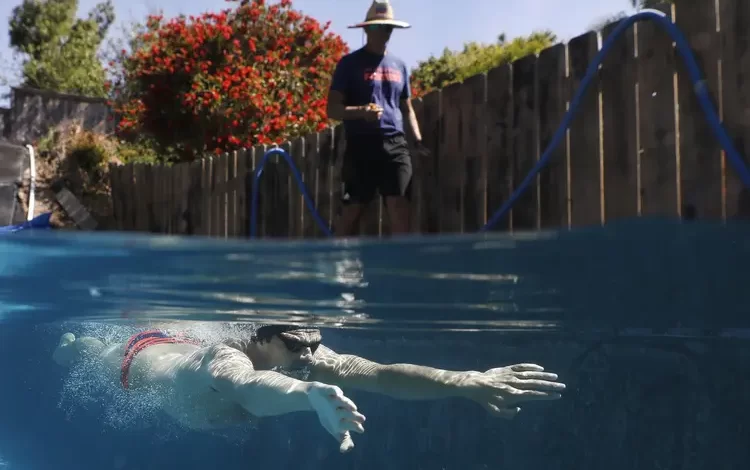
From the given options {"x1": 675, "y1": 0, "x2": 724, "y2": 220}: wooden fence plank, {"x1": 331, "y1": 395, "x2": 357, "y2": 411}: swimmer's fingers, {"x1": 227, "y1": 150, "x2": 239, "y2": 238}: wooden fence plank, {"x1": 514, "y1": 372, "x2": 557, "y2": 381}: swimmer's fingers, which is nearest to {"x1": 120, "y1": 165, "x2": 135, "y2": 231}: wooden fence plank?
{"x1": 227, "y1": 150, "x2": 239, "y2": 238}: wooden fence plank

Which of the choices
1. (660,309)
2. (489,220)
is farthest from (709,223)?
(660,309)

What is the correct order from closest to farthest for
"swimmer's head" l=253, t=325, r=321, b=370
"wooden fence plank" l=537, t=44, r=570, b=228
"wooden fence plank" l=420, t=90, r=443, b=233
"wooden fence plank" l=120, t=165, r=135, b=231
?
"wooden fence plank" l=537, t=44, r=570, b=228
"wooden fence plank" l=420, t=90, r=443, b=233
"swimmer's head" l=253, t=325, r=321, b=370
"wooden fence plank" l=120, t=165, r=135, b=231

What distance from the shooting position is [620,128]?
4324 mm

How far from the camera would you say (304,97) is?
13.5 meters

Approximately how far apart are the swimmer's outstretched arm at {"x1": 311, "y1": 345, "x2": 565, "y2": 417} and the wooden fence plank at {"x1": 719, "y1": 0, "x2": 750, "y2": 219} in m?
1.86

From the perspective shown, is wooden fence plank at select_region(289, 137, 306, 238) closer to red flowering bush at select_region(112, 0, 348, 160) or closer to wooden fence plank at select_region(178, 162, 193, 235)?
wooden fence plank at select_region(178, 162, 193, 235)

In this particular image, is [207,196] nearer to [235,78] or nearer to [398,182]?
[235,78]

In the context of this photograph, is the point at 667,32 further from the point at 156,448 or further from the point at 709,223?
the point at 156,448

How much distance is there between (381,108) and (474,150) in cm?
91

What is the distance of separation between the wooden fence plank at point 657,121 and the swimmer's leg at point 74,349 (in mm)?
7493

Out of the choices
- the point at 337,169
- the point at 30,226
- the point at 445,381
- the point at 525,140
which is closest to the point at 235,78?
the point at 337,169

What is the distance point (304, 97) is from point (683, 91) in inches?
399

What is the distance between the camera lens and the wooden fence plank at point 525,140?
16.4 ft

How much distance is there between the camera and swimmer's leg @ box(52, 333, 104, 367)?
922 cm
